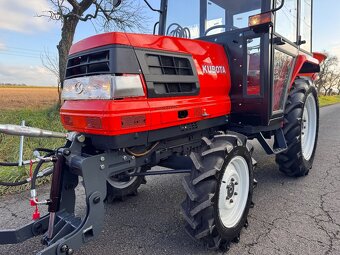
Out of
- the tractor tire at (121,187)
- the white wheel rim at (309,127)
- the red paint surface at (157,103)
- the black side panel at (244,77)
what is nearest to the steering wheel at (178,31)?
the black side panel at (244,77)

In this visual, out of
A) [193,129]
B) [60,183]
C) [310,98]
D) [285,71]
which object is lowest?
[60,183]

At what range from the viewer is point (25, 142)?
6.00m

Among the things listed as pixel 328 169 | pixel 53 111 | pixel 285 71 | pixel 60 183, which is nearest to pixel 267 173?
pixel 328 169

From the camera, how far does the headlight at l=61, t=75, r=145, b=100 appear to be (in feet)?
6.65

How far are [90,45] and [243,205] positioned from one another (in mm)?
1989

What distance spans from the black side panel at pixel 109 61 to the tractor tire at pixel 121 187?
1426 millimetres

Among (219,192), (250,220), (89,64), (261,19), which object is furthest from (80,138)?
(261,19)

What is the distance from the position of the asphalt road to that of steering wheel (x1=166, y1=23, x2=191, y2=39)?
1998mm

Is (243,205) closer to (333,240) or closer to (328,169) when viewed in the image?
(333,240)

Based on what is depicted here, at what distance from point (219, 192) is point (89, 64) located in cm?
148

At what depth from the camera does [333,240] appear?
101 inches

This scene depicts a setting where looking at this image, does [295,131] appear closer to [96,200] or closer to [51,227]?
[96,200]

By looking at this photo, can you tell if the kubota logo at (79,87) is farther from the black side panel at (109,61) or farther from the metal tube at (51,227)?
the metal tube at (51,227)

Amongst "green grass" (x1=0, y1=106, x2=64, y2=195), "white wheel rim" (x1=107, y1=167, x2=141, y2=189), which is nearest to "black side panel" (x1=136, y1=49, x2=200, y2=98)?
"white wheel rim" (x1=107, y1=167, x2=141, y2=189)
